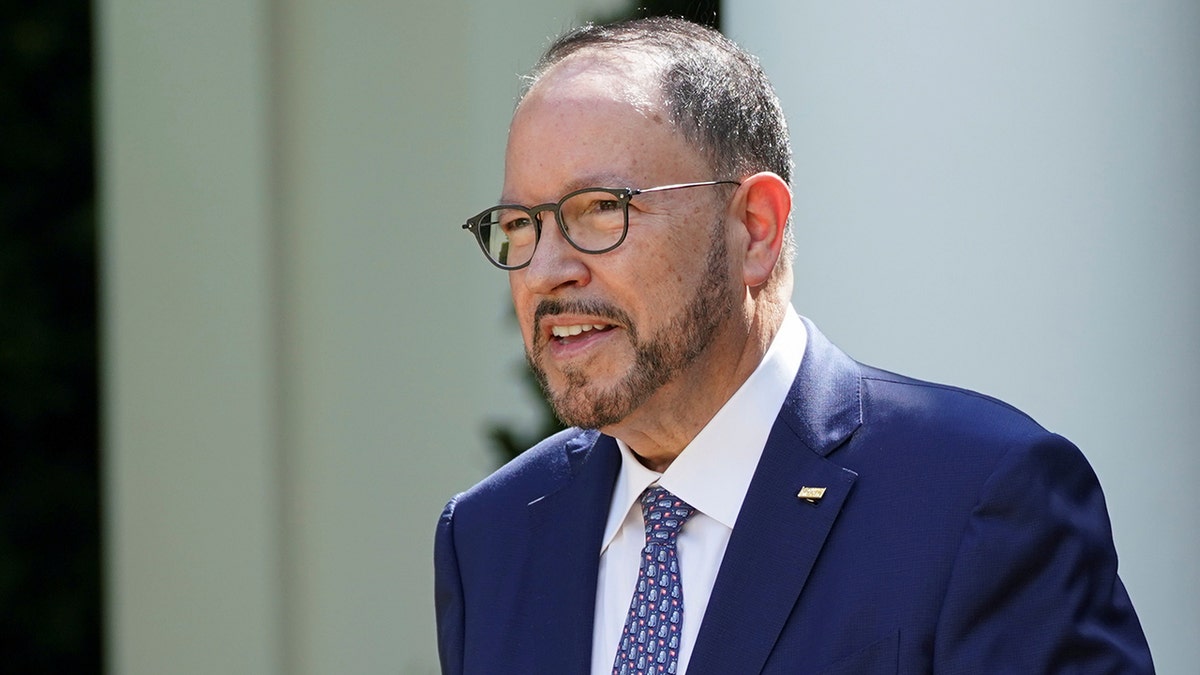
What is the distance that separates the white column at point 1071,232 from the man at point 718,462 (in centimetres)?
40

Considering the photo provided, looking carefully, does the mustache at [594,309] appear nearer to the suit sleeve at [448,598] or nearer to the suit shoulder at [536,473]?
the suit shoulder at [536,473]

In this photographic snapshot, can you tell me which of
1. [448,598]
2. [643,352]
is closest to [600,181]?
[643,352]

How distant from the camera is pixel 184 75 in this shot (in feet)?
15.6

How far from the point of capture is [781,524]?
84.9 inches

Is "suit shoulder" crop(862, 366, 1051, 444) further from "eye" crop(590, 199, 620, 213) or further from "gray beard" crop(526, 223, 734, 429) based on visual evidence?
"eye" crop(590, 199, 620, 213)

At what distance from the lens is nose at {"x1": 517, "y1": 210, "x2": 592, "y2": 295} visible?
2.21 m

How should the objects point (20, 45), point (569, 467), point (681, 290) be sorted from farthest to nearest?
point (20, 45) < point (569, 467) < point (681, 290)

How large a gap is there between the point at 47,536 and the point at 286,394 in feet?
2.71

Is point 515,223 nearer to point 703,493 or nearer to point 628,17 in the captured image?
point 703,493

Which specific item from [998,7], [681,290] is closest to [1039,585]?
[681,290]

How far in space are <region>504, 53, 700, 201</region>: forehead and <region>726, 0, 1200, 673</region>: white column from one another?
0.65 meters

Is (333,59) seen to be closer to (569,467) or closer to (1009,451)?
(569,467)

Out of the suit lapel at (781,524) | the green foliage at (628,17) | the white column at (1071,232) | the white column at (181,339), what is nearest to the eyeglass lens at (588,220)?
the suit lapel at (781,524)

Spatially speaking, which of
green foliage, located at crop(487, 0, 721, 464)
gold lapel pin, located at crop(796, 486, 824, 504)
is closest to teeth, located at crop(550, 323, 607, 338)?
gold lapel pin, located at crop(796, 486, 824, 504)
